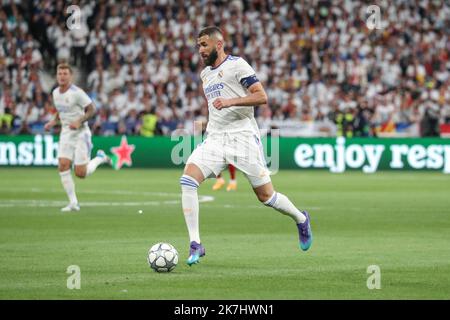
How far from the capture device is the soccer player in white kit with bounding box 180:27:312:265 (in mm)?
11477

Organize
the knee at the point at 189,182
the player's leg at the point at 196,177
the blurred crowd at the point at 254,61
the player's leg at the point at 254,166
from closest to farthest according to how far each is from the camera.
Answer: the player's leg at the point at 196,177 < the knee at the point at 189,182 < the player's leg at the point at 254,166 < the blurred crowd at the point at 254,61

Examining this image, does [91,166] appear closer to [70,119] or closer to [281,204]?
[70,119]

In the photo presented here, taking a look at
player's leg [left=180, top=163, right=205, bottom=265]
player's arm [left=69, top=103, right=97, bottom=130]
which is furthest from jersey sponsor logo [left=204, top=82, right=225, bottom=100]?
player's arm [left=69, top=103, right=97, bottom=130]

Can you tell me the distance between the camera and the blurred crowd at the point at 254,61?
33.9 meters

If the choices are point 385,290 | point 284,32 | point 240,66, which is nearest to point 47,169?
point 284,32

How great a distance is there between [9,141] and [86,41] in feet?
18.9

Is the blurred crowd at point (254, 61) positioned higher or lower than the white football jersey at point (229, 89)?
higher

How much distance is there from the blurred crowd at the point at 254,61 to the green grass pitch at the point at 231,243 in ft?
29.4

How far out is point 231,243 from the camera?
13461 mm

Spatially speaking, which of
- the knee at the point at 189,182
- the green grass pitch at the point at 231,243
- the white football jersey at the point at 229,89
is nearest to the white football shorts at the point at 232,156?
the white football jersey at the point at 229,89

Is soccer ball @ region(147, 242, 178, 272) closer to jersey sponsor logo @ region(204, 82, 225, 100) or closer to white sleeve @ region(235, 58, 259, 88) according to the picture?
Result: jersey sponsor logo @ region(204, 82, 225, 100)

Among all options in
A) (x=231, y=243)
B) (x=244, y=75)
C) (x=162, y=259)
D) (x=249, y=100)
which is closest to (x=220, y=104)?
(x=249, y=100)

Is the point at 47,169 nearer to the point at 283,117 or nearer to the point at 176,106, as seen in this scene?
the point at 176,106

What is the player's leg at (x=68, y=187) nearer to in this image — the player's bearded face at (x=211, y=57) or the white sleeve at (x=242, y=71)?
the player's bearded face at (x=211, y=57)
